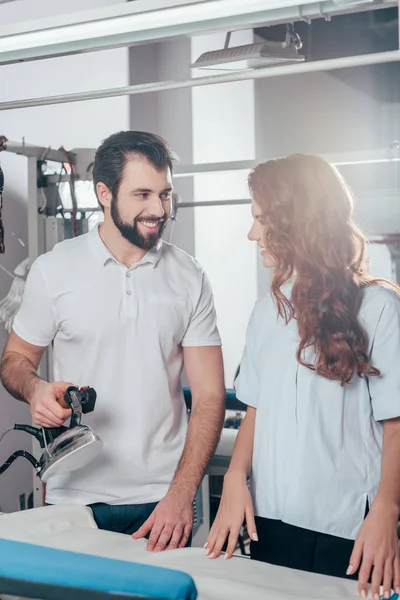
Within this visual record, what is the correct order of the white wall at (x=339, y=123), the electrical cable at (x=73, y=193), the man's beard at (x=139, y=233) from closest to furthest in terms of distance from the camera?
the man's beard at (x=139, y=233), the electrical cable at (x=73, y=193), the white wall at (x=339, y=123)

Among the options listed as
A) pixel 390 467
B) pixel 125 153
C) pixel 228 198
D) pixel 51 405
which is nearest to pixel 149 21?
pixel 125 153

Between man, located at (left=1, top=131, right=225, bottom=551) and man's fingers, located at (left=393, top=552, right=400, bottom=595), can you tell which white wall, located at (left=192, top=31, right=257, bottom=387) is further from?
man's fingers, located at (left=393, top=552, right=400, bottom=595)

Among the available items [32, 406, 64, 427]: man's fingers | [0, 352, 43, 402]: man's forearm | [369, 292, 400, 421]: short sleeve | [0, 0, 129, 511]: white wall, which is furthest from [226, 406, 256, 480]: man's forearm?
[0, 0, 129, 511]: white wall

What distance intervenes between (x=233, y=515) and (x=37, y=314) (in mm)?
732

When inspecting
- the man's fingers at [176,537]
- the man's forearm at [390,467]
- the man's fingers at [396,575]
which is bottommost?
the man's fingers at [176,537]

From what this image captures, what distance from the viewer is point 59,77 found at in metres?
3.83

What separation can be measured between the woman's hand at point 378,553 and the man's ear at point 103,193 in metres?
1.01

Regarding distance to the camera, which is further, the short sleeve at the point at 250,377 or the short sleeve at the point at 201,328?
the short sleeve at the point at 201,328

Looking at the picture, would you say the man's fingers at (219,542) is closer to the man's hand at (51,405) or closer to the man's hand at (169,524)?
the man's hand at (169,524)

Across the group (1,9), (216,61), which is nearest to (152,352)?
(216,61)

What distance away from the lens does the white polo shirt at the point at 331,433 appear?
1.39 m

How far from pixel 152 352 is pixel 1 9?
2458 millimetres

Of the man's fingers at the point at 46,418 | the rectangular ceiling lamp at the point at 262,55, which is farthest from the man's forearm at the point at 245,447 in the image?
the rectangular ceiling lamp at the point at 262,55

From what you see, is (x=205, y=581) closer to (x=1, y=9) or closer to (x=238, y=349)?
(x=1, y=9)
